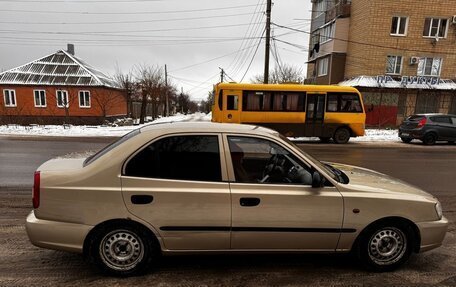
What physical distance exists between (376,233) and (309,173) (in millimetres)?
964

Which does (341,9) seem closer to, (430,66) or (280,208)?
(430,66)

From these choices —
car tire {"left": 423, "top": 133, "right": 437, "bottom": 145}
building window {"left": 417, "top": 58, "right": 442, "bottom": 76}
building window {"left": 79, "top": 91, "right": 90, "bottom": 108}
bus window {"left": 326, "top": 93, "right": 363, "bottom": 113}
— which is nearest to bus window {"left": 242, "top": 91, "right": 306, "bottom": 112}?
bus window {"left": 326, "top": 93, "right": 363, "bottom": 113}

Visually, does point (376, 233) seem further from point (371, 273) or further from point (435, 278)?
point (435, 278)

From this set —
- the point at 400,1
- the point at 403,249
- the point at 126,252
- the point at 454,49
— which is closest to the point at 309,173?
the point at 403,249

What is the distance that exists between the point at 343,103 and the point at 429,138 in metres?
4.67

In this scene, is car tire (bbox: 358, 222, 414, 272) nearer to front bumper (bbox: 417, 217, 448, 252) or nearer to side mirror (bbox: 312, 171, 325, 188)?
front bumper (bbox: 417, 217, 448, 252)

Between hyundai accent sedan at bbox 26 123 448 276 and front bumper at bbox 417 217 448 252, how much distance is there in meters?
0.01

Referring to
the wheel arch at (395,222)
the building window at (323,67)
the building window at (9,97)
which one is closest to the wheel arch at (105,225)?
the wheel arch at (395,222)

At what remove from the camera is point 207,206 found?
3127mm

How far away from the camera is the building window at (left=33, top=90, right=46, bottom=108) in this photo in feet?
96.9

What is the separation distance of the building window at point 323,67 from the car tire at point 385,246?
29586mm

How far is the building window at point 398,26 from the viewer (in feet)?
86.9

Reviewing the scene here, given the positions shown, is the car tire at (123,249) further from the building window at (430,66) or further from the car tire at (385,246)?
the building window at (430,66)

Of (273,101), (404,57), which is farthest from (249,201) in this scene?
(404,57)
